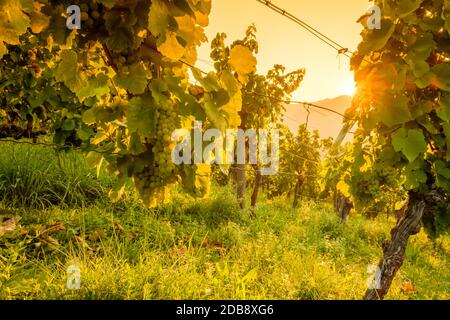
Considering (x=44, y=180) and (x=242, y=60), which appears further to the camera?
(x=44, y=180)

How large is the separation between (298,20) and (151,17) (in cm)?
248

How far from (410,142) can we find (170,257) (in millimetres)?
3341

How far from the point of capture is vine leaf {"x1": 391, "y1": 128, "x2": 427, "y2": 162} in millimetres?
2467

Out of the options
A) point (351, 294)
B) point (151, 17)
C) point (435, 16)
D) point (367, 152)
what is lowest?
point (351, 294)

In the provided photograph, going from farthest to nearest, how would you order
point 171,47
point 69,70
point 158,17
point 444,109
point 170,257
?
point 170,257 → point 444,109 → point 69,70 → point 171,47 → point 158,17

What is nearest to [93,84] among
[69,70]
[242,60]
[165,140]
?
[69,70]

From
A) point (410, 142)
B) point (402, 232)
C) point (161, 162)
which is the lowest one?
point (402, 232)

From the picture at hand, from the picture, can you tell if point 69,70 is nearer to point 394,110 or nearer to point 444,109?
point 394,110

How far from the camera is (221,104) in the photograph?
1.45 m

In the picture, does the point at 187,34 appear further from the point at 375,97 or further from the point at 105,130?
the point at 375,97

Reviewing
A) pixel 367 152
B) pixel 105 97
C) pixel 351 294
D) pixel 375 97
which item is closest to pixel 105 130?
pixel 105 97

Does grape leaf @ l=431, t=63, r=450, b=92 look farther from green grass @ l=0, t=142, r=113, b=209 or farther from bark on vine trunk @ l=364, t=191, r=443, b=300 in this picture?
green grass @ l=0, t=142, r=113, b=209

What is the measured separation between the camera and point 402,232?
11.2 feet

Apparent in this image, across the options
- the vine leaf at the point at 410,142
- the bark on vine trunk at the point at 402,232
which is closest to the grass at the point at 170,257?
the bark on vine trunk at the point at 402,232
